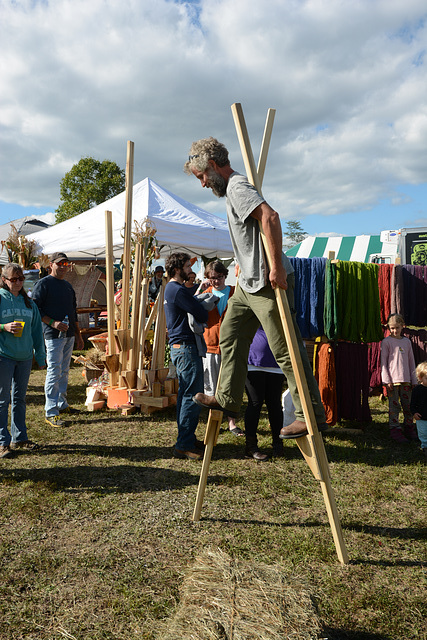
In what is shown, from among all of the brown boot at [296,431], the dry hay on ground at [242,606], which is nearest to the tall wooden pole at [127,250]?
the brown boot at [296,431]

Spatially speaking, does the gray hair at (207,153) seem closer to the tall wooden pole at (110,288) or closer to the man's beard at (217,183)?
the man's beard at (217,183)

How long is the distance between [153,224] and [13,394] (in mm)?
5379

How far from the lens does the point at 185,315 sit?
4762 mm

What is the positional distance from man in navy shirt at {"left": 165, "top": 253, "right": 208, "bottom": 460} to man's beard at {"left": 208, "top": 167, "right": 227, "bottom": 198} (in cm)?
173

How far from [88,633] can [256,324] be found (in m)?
2.03

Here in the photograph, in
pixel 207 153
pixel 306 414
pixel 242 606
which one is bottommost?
pixel 242 606

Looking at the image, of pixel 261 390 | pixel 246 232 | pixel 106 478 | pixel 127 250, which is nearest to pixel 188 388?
pixel 261 390

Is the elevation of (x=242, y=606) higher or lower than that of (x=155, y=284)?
lower

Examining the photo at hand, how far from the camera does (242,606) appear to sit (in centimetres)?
182

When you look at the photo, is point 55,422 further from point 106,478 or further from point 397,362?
point 397,362

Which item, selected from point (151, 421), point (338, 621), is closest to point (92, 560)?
point (338, 621)

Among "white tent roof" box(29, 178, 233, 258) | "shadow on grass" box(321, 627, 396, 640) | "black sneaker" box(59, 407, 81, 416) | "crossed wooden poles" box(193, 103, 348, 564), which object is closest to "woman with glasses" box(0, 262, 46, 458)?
"black sneaker" box(59, 407, 81, 416)

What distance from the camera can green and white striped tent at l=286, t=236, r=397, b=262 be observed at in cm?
1667

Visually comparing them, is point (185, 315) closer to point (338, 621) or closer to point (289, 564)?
point (289, 564)
